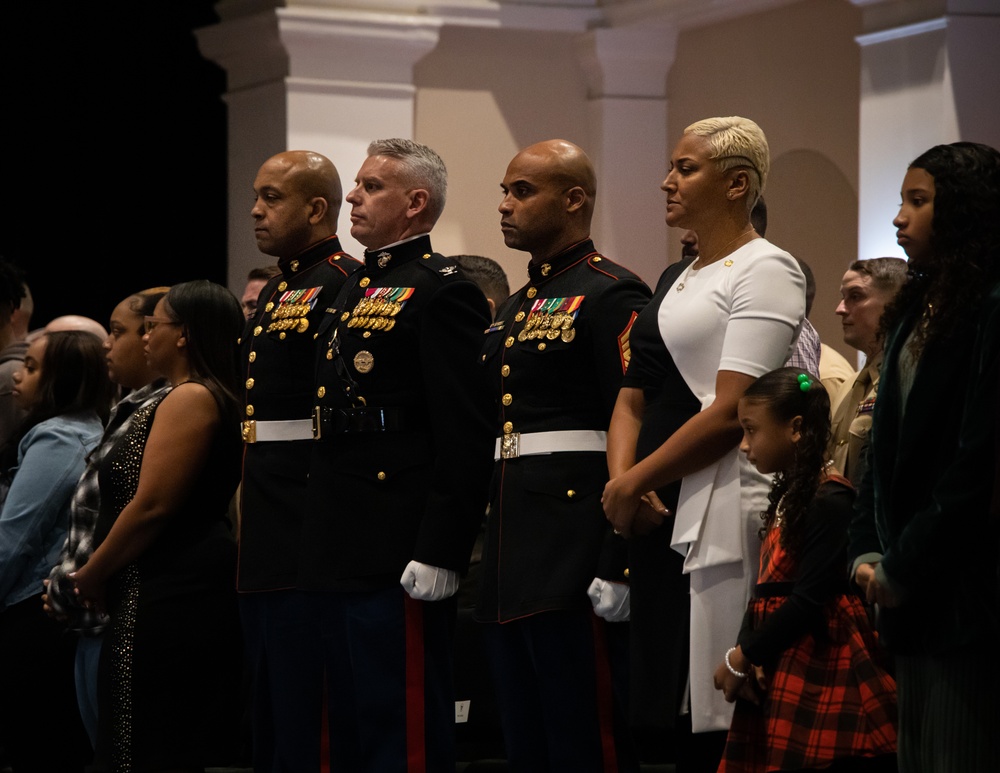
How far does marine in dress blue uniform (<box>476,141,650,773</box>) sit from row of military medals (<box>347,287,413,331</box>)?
271 millimetres

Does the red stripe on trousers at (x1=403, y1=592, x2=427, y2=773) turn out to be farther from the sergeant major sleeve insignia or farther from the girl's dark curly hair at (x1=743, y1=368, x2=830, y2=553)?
the girl's dark curly hair at (x1=743, y1=368, x2=830, y2=553)

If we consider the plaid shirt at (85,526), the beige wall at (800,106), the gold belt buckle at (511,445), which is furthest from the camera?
the beige wall at (800,106)

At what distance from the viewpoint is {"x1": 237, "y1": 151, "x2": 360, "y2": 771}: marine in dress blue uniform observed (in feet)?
13.4

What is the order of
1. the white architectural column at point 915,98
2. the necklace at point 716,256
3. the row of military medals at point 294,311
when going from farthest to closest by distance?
the white architectural column at point 915,98
the row of military medals at point 294,311
the necklace at point 716,256

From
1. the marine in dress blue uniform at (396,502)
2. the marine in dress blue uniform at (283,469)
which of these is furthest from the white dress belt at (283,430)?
the marine in dress blue uniform at (396,502)

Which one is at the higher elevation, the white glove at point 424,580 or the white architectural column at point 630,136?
the white architectural column at point 630,136

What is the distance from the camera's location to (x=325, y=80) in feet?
22.9

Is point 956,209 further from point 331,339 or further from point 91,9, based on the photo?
point 91,9

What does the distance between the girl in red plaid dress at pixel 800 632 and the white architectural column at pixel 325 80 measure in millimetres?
3679

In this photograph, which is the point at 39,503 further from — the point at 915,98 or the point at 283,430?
the point at 915,98

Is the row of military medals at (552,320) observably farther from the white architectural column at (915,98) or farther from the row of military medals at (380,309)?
the white architectural column at (915,98)

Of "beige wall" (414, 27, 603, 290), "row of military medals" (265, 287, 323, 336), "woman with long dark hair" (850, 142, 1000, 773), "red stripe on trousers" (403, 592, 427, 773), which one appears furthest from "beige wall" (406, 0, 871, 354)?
"woman with long dark hair" (850, 142, 1000, 773)

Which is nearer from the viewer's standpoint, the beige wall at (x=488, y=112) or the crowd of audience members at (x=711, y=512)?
the crowd of audience members at (x=711, y=512)

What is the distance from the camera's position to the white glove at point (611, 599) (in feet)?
11.6
